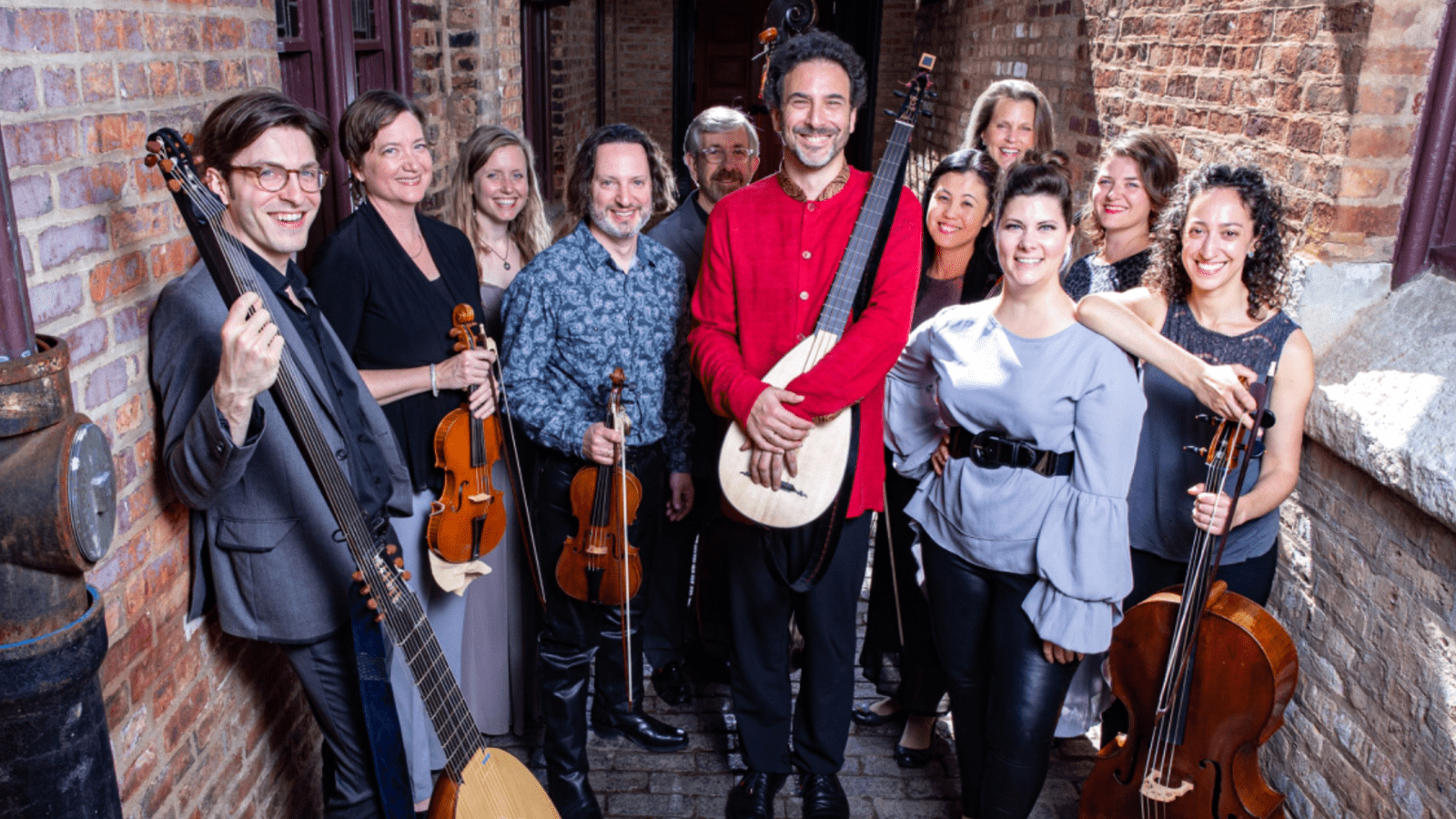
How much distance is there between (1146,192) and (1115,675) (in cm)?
149

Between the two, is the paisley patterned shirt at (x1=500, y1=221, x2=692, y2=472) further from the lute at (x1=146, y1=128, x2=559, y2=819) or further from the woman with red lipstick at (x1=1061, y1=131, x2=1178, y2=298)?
the woman with red lipstick at (x1=1061, y1=131, x2=1178, y2=298)

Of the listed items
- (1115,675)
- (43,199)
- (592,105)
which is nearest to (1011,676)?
(1115,675)

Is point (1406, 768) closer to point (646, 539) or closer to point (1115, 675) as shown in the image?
point (1115, 675)

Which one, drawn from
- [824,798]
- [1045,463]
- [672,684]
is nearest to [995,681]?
[1045,463]

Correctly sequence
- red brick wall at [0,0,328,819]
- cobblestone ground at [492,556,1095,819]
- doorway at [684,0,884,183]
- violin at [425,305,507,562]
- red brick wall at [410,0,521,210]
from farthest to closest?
1. doorway at [684,0,884,183]
2. red brick wall at [410,0,521,210]
3. cobblestone ground at [492,556,1095,819]
4. violin at [425,305,507,562]
5. red brick wall at [0,0,328,819]

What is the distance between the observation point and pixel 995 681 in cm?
262

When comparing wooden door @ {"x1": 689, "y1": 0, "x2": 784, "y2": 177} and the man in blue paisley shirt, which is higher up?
wooden door @ {"x1": 689, "y1": 0, "x2": 784, "y2": 177}

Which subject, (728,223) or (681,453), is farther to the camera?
(681,453)

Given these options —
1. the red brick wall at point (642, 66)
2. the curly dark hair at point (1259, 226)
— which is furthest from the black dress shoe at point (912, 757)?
the red brick wall at point (642, 66)

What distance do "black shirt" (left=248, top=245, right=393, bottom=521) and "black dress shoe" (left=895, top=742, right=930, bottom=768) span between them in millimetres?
1895

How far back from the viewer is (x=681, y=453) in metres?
3.16

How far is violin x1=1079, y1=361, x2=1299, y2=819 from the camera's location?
7.88 feet

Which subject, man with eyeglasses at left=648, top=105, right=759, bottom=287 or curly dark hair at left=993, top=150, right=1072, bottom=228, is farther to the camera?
man with eyeglasses at left=648, top=105, right=759, bottom=287

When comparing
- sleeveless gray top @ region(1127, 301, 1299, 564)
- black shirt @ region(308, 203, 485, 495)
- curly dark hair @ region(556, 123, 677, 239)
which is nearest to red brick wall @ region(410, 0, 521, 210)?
curly dark hair @ region(556, 123, 677, 239)
